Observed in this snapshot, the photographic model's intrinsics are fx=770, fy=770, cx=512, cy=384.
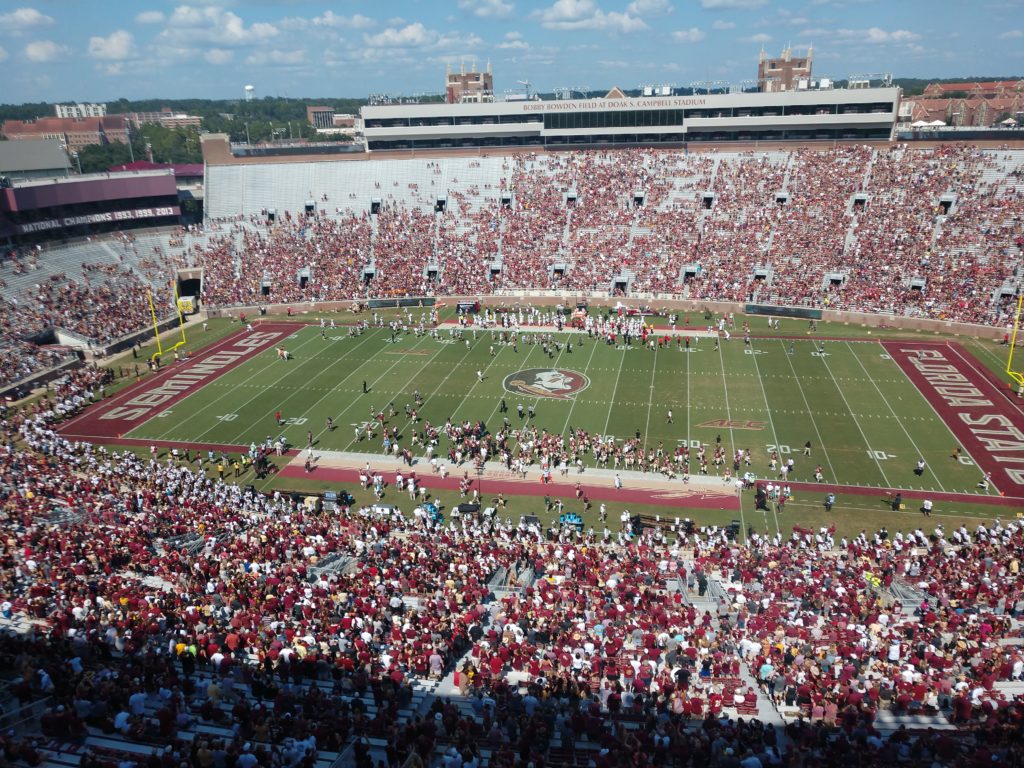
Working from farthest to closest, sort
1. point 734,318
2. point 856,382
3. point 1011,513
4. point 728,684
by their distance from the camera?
point 734,318
point 856,382
point 1011,513
point 728,684

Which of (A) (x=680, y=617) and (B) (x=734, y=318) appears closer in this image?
(A) (x=680, y=617)

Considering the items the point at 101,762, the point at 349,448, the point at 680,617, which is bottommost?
the point at 349,448

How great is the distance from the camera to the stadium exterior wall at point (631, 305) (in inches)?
1751

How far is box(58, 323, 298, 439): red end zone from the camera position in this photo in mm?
34938

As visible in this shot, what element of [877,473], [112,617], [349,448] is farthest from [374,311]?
[112,617]

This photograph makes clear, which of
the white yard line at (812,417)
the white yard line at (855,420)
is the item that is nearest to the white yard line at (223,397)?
the white yard line at (812,417)

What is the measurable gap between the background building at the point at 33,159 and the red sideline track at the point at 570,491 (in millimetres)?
43828

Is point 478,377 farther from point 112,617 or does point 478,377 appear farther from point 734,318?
point 112,617

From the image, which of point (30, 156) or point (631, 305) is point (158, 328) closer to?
point (30, 156)

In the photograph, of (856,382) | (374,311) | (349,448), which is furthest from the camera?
(374,311)

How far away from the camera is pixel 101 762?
1029 centimetres

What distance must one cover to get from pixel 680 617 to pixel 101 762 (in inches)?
434

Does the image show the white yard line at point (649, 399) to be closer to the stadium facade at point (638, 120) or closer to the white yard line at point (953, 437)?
the white yard line at point (953, 437)

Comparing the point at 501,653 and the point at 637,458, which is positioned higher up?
the point at 501,653
